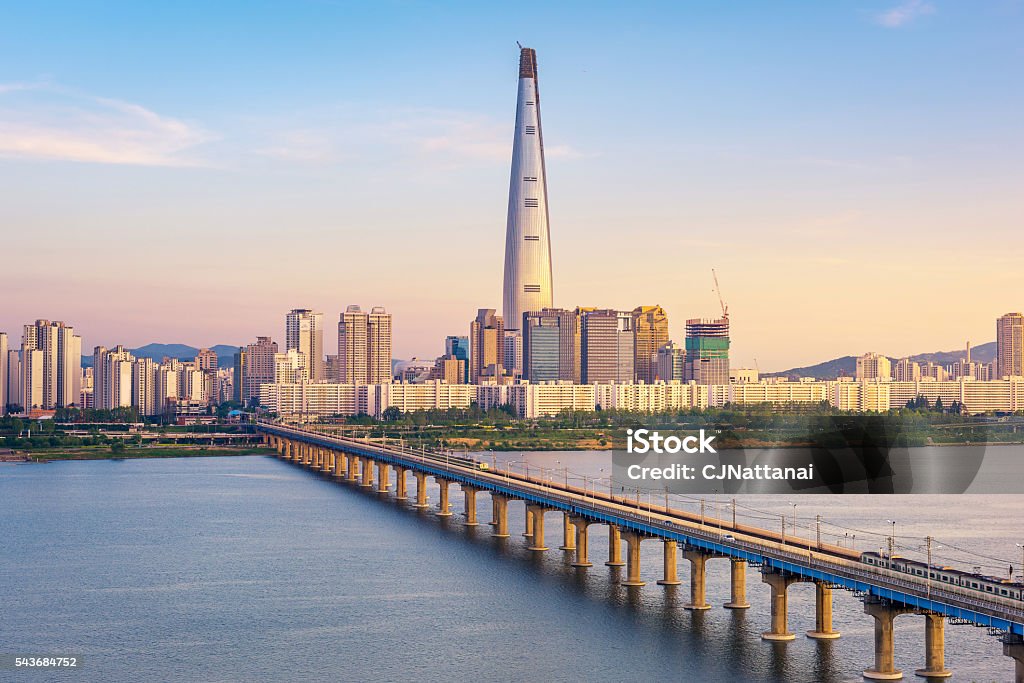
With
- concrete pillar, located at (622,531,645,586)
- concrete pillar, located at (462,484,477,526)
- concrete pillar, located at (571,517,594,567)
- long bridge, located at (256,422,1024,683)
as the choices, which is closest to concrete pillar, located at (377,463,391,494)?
long bridge, located at (256,422,1024,683)

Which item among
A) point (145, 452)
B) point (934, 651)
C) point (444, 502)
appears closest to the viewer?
point (934, 651)

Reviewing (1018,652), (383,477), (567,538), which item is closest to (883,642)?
(1018,652)

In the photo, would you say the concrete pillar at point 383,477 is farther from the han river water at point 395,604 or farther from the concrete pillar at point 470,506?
the concrete pillar at point 470,506

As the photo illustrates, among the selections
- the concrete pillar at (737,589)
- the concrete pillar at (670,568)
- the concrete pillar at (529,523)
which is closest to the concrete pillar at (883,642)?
the concrete pillar at (737,589)

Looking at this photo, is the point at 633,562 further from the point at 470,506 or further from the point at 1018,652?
the point at 470,506

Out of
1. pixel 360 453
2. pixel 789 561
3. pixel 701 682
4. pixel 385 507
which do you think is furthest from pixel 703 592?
pixel 360 453

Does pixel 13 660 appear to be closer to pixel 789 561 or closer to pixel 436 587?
pixel 436 587

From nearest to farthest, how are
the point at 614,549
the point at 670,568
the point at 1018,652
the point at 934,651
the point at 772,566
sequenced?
the point at 1018,652
the point at 934,651
the point at 772,566
the point at 670,568
the point at 614,549

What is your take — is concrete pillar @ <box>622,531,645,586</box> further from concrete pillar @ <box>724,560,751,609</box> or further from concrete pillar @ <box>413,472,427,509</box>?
concrete pillar @ <box>413,472,427,509</box>
